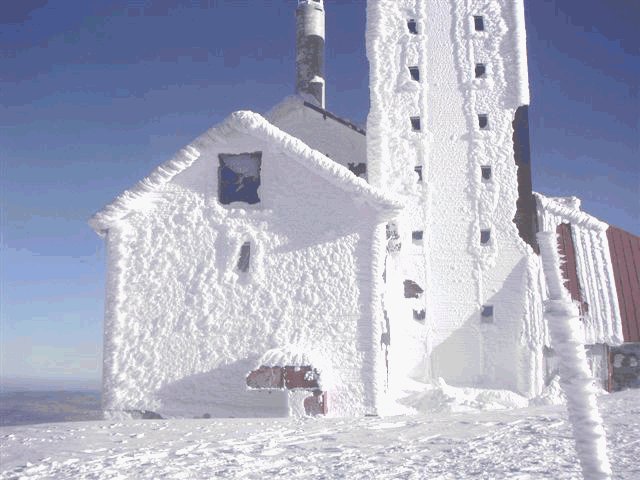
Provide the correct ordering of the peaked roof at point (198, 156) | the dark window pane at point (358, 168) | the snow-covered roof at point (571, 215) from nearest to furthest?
the peaked roof at point (198, 156) → the snow-covered roof at point (571, 215) → the dark window pane at point (358, 168)

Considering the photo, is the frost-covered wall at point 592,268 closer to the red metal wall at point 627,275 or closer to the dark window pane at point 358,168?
the red metal wall at point 627,275

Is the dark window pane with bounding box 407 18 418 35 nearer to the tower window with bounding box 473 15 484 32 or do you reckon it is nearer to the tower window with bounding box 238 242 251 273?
the tower window with bounding box 473 15 484 32

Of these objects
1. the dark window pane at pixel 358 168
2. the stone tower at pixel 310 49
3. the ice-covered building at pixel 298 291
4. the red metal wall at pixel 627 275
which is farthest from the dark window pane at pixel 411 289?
the stone tower at pixel 310 49

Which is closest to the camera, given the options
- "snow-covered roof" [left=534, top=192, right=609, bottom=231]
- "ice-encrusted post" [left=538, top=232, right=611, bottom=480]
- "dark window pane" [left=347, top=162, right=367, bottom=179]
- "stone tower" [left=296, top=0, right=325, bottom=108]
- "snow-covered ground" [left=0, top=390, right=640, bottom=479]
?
"ice-encrusted post" [left=538, top=232, right=611, bottom=480]

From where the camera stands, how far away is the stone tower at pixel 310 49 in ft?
84.9

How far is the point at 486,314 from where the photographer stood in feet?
63.8

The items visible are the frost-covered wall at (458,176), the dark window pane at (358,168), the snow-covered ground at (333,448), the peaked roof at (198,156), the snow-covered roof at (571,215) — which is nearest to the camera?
the snow-covered ground at (333,448)

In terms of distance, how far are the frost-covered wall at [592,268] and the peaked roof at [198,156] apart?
9611mm

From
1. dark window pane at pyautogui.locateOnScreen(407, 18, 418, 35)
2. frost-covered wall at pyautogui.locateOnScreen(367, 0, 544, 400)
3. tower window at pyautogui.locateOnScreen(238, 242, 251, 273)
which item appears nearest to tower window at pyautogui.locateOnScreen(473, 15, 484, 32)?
frost-covered wall at pyautogui.locateOnScreen(367, 0, 544, 400)

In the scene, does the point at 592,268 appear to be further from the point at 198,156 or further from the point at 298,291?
the point at 198,156

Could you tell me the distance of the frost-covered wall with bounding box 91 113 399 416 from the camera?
13883 millimetres

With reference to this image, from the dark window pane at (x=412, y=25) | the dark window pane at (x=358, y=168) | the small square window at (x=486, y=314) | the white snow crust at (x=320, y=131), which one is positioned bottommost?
the small square window at (x=486, y=314)

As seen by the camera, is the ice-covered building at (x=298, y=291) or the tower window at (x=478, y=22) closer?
the ice-covered building at (x=298, y=291)

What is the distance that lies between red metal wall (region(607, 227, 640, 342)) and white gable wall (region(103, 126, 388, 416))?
10.5 metres
